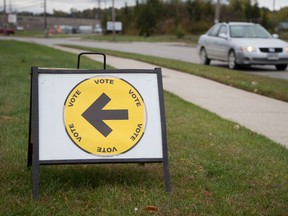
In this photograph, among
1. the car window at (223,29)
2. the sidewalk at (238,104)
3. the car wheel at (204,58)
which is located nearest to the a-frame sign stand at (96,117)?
the sidewalk at (238,104)

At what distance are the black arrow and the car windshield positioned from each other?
12.9m

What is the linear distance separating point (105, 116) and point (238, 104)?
4.92m

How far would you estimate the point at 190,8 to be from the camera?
6750 cm

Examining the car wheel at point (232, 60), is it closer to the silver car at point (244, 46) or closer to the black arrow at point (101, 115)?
the silver car at point (244, 46)

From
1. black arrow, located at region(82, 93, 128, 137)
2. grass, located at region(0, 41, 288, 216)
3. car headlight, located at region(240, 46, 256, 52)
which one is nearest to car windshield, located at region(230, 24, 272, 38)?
car headlight, located at region(240, 46, 256, 52)

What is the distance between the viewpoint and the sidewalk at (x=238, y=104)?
6653 mm

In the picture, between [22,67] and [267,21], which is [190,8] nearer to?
[267,21]

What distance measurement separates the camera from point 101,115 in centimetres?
394

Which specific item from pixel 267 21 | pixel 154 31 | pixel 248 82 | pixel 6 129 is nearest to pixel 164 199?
pixel 6 129

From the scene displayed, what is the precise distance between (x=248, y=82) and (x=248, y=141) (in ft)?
18.8

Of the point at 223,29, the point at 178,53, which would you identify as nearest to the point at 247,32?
the point at 223,29

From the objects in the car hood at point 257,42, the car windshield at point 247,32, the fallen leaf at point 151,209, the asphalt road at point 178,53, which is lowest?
the fallen leaf at point 151,209

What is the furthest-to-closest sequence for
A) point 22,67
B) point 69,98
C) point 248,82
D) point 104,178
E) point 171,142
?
point 22,67 < point 248,82 < point 171,142 < point 104,178 < point 69,98

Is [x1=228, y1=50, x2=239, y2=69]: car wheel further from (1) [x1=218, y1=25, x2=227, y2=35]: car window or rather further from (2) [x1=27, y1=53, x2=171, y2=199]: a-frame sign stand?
(2) [x1=27, y1=53, x2=171, y2=199]: a-frame sign stand
